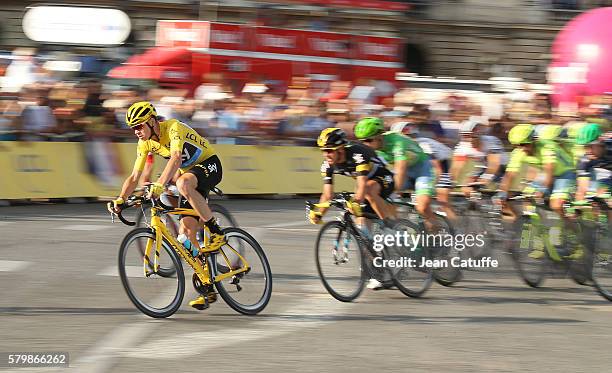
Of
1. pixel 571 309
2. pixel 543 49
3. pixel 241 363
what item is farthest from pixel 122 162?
pixel 543 49

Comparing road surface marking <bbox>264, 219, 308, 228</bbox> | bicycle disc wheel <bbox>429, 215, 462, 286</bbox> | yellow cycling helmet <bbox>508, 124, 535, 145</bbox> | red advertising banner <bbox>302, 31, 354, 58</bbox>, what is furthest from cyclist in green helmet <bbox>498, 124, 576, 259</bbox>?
red advertising banner <bbox>302, 31, 354, 58</bbox>

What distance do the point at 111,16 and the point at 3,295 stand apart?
12953 mm

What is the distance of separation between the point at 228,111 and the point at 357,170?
33.2ft

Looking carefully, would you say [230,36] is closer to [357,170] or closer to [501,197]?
[501,197]

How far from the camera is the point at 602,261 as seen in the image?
34.6ft

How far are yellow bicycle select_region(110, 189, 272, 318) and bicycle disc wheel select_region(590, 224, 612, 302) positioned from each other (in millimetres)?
3170

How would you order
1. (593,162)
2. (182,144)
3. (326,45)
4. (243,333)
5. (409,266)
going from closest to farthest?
(243,333) → (182,144) → (409,266) → (593,162) → (326,45)

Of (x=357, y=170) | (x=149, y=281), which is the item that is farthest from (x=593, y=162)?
(x=149, y=281)

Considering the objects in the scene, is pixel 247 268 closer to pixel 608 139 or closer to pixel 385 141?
pixel 385 141

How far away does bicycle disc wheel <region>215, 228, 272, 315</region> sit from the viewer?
9227mm

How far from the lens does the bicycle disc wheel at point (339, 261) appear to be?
9977 millimetres

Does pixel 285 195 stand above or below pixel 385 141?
below

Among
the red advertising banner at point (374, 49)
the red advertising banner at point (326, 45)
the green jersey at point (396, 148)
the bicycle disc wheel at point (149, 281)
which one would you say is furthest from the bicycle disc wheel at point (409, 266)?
the red advertising banner at point (374, 49)

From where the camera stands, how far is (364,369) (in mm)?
7402
